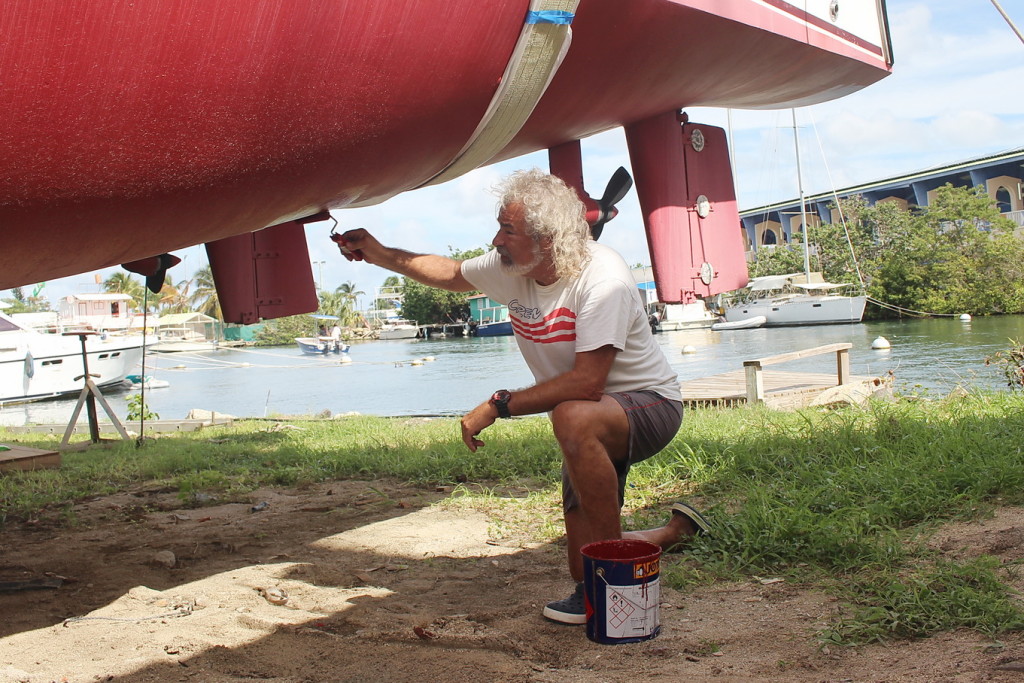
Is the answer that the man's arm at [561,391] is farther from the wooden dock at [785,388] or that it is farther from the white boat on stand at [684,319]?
the white boat on stand at [684,319]

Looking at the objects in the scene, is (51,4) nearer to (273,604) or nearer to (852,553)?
(273,604)

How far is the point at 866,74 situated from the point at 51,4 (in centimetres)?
399

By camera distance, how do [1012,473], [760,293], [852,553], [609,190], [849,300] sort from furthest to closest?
1. [760,293]
2. [849,300]
3. [609,190]
4. [1012,473]
5. [852,553]

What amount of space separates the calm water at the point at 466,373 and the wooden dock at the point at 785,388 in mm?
1418

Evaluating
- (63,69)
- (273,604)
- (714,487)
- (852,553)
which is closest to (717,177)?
(714,487)

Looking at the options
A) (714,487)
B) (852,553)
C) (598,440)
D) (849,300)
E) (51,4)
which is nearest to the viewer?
(51,4)

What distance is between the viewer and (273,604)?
311cm

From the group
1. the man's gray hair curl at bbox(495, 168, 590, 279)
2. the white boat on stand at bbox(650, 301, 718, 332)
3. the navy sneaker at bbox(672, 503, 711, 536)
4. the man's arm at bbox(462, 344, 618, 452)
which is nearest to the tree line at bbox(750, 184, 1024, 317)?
the white boat on stand at bbox(650, 301, 718, 332)

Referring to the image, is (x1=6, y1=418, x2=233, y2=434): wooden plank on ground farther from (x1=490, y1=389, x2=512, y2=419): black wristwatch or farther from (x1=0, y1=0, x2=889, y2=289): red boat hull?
(x1=490, y1=389, x2=512, y2=419): black wristwatch

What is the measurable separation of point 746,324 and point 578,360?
130 ft

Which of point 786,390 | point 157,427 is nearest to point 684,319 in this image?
point 786,390

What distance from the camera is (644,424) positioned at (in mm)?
2807

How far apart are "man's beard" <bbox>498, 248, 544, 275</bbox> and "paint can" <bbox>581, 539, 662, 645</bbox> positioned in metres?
0.90

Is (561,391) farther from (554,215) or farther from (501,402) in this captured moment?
(554,215)
